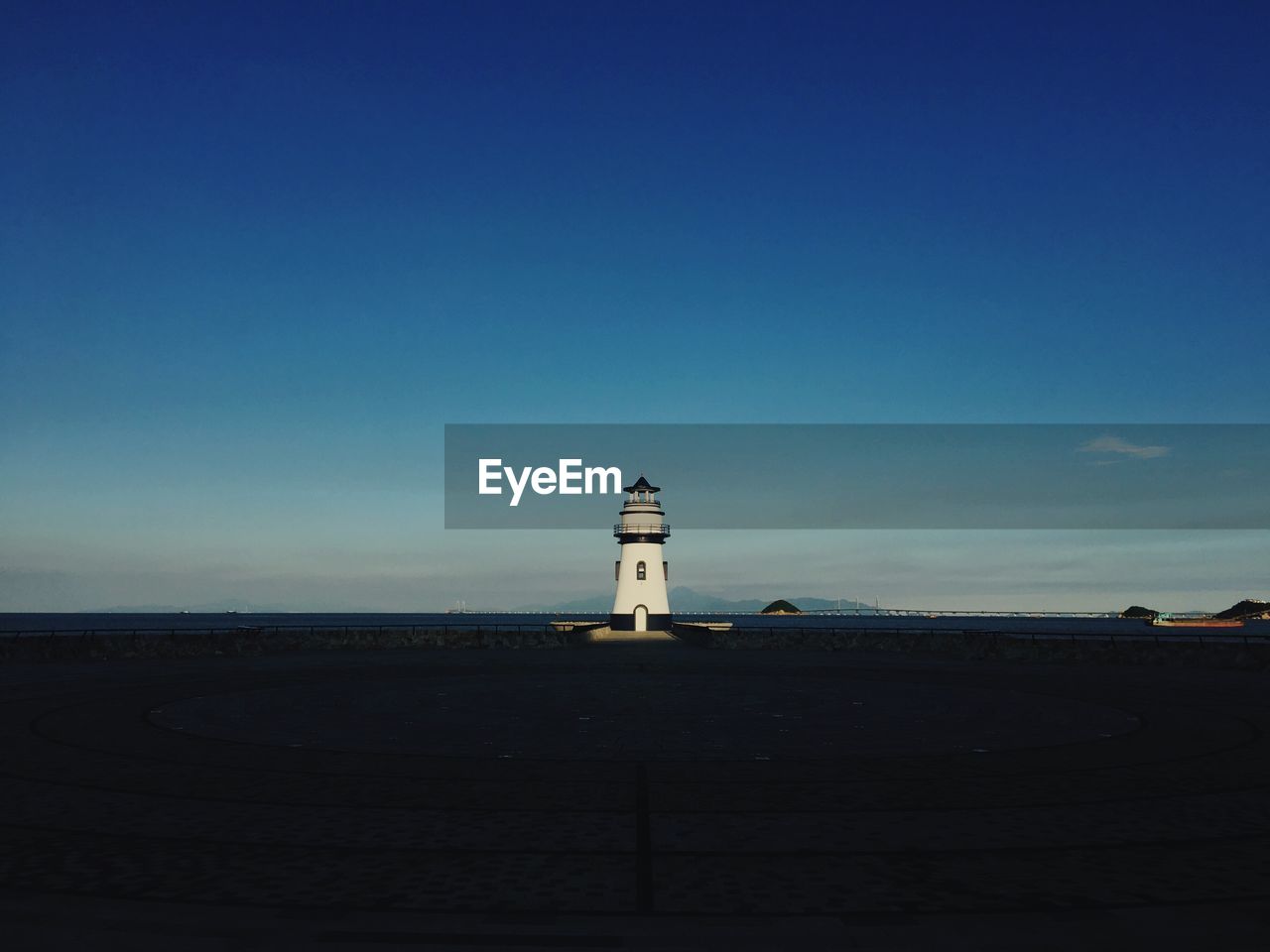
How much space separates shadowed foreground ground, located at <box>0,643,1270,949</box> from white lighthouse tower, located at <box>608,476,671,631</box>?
133 feet

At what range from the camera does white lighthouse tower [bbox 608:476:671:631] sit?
63.8m

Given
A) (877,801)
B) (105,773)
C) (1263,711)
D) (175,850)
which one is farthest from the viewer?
(1263,711)

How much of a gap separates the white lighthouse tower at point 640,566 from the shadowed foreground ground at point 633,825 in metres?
→ 40.4

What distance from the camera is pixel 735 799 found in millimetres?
12273

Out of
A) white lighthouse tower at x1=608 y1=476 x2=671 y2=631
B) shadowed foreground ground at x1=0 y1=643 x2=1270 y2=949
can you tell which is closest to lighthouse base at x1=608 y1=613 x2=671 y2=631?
white lighthouse tower at x1=608 y1=476 x2=671 y2=631

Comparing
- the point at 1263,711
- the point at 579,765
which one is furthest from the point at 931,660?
the point at 579,765

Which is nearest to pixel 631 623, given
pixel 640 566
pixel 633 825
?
pixel 640 566

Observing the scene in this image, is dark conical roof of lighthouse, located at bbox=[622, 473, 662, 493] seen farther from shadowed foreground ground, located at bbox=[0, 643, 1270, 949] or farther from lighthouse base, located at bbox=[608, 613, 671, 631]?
shadowed foreground ground, located at bbox=[0, 643, 1270, 949]

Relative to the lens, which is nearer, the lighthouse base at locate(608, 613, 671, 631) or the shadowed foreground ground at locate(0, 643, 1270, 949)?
the shadowed foreground ground at locate(0, 643, 1270, 949)

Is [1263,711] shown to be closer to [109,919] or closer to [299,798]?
[299,798]

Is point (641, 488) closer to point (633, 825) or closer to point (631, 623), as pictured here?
point (631, 623)

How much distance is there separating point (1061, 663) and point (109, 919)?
41582 millimetres

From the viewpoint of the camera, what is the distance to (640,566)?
63.9 m

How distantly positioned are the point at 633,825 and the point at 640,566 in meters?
53.1
